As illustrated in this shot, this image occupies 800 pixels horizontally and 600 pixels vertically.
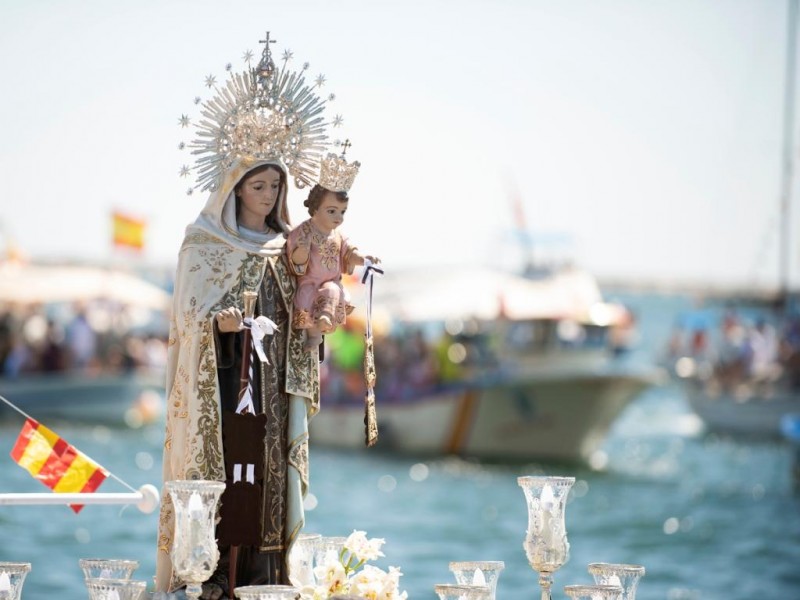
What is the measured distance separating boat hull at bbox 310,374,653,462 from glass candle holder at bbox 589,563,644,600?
70.2 feet

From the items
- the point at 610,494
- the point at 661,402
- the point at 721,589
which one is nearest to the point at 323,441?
the point at 610,494

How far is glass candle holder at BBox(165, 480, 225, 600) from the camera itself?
676cm

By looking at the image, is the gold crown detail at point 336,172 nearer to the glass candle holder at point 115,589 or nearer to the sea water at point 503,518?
the glass candle holder at point 115,589

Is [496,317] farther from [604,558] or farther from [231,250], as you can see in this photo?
[231,250]

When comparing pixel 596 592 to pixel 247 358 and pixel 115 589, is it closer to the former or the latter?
pixel 247 358

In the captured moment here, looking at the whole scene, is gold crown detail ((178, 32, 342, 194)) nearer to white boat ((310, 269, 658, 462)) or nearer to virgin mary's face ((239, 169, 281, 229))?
virgin mary's face ((239, 169, 281, 229))

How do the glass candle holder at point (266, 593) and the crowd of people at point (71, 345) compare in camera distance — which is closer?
the glass candle holder at point (266, 593)

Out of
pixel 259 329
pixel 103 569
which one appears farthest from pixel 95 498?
pixel 259 329

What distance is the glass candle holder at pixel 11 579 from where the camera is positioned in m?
7.32

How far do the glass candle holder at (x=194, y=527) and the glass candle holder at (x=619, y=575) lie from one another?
1767 mm

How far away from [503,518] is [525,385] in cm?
463

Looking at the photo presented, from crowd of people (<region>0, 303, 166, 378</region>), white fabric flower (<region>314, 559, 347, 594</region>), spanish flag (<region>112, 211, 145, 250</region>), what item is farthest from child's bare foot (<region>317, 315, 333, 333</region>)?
spanish flag (<region>112, 211, 145, 250</region>)

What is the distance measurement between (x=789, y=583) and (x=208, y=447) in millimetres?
13817

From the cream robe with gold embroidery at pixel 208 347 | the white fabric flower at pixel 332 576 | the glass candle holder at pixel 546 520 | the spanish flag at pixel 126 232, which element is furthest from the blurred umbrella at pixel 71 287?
the glass candle holder at pixel 546 520
